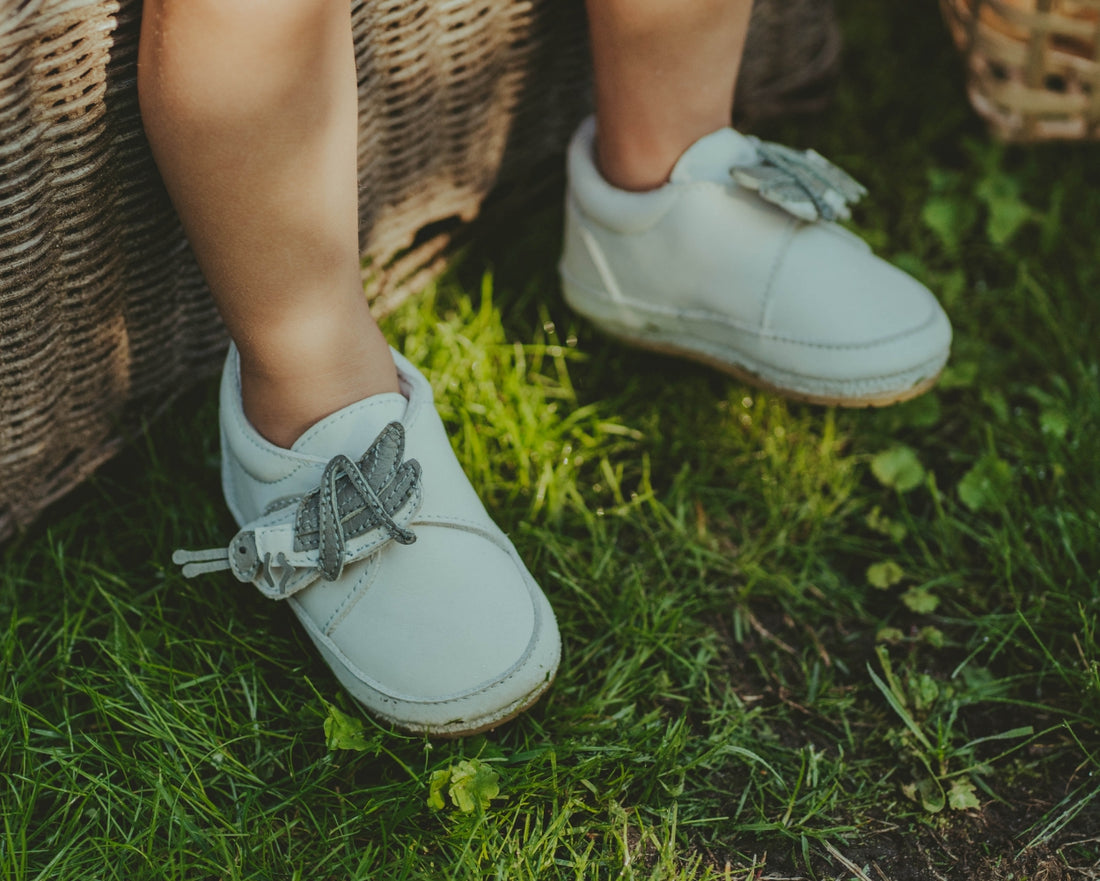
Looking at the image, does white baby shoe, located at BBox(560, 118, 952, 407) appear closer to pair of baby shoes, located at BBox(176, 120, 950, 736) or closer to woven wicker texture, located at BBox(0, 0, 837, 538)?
pair of baby shoes, located at BBox(176, 120, 950, 736)

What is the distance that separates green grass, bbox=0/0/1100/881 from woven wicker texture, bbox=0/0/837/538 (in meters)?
0.10

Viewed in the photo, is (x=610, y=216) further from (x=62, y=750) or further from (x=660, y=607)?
(x=62, y=750)

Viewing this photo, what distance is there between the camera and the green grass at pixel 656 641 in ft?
3.23

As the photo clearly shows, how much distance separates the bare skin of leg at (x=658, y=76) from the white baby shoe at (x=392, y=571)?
1.40 feet

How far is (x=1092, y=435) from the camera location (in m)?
1.27

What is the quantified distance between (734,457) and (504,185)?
1.71 feet

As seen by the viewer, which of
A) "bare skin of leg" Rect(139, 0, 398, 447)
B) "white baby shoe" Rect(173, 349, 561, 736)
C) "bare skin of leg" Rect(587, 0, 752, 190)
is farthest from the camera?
"bare skin of leg" Rect(587, 0, 752, 190)

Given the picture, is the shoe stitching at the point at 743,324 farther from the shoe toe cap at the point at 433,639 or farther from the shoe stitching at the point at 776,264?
the shoe toe cap at the point at 433,639

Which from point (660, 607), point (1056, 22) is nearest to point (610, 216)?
point (660, 607)

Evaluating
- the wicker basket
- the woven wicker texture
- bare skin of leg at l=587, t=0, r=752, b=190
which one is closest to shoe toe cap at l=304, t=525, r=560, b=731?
the woven wicker texture

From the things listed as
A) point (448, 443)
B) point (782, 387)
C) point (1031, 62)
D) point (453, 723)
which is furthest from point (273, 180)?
point (1031, 62)

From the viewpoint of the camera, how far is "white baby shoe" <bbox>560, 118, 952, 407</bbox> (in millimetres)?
1193

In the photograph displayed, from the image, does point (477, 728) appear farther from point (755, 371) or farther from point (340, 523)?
point (755, 371)

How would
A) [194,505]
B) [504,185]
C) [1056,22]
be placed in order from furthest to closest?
[504,185] → [1056,22] → [194,505]
